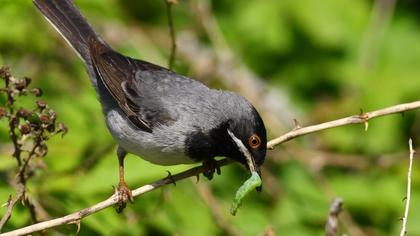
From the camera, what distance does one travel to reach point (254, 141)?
5.02 metres

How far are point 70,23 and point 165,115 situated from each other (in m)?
1.31

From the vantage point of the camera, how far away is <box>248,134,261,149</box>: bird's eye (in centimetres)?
501

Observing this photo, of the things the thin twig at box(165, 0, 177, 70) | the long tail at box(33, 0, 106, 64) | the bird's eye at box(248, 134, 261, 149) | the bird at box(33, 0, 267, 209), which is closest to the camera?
the bird's eye at box(248, 134, 261, 149)

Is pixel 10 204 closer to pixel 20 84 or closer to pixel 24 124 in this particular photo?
pixel 24 124

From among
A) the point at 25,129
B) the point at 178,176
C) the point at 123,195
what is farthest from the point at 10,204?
the point at 123,195

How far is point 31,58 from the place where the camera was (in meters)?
8.56

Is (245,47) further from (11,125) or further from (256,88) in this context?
(11,125)

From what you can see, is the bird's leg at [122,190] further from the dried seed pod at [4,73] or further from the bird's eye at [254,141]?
the dried seed pod at [4,73]

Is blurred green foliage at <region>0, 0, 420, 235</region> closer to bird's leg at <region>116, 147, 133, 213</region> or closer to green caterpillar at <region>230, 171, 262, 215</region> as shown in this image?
bird's leg at <region>116, 147, 133, 213</region>

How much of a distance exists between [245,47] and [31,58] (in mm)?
2418

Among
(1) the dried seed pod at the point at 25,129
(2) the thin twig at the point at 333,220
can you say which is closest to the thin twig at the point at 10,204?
(1) the dried seed pod at the point at 25,129

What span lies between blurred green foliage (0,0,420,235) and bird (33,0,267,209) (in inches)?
8.1

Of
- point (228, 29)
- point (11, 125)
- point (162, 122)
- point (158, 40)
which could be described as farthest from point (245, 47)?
point (11, 125)

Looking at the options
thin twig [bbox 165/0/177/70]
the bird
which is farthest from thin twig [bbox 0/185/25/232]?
thin twig [bbox 165/0/177/70]
